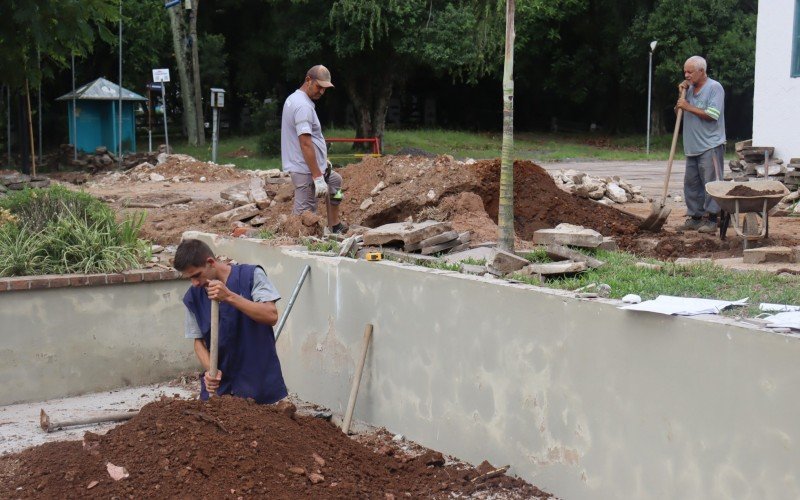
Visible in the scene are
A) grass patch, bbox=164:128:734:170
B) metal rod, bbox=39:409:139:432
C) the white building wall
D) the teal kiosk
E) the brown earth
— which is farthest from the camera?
grass patch, bbox=164:128:734:170

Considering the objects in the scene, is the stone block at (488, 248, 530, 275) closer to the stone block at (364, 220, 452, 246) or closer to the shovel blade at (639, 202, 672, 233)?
the stone block at (364, 220, 452, 246)

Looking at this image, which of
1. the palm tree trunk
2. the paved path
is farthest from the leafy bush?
the paved path

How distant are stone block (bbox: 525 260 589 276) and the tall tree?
2384 centimetres

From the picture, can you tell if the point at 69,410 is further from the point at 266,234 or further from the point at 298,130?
the point at 298,130

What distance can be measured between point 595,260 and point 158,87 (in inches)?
944

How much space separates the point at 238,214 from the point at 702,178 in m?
4.78

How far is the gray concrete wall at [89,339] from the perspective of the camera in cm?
772

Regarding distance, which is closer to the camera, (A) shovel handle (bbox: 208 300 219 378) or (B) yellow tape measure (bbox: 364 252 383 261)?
(A) shovel handle (bbox: 208 300 219 378)

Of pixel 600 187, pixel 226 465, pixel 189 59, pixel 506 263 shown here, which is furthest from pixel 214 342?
pixel 189 59

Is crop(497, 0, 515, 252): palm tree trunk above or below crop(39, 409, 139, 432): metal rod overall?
above

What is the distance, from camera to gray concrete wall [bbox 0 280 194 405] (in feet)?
25.3

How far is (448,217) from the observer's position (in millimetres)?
9047

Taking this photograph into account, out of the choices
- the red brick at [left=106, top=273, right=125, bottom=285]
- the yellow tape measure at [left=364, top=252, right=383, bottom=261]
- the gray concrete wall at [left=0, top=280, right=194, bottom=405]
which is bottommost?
the gray concrete wall at [left=0, top=280, right=194, bottom=405]

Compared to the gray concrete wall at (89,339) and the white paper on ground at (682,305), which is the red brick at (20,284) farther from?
Result: the white paper on ground at (682,305)
